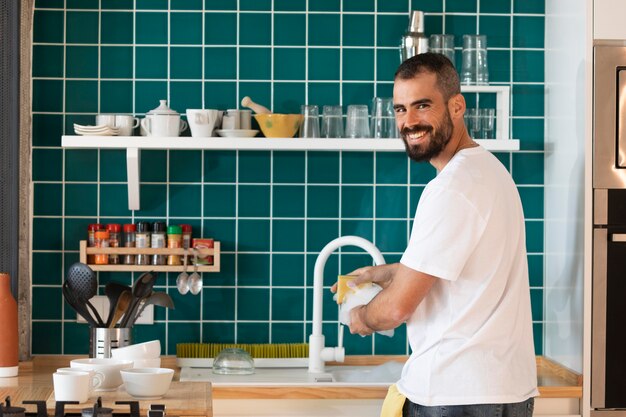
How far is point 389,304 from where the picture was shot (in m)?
2.13

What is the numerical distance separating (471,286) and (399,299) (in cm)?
15

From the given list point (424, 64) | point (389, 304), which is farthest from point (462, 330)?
point (424, 64)

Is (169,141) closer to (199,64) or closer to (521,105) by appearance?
(199,64)

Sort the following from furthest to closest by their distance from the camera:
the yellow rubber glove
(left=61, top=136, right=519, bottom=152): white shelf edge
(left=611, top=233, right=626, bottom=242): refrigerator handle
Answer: (left=61, top=136, right=519, bottom=152): white shelf edge, (left=611, top=233, right=626, bottom=242): refrigerator handle, the yellow rubber glove

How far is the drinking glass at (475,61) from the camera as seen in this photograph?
3336 mm

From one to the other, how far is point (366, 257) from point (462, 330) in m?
1.34

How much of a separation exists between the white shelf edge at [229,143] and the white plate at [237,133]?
0.16 feet

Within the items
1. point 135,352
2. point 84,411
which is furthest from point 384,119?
point 84,411

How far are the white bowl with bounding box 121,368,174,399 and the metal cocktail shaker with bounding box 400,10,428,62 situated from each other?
5.26ft

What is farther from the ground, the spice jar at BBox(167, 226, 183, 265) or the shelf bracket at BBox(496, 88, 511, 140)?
the shelf bracket at BBox(496, 88, 511, 140)

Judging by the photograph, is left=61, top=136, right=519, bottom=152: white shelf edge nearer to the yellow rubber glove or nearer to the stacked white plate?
the stacked white plate

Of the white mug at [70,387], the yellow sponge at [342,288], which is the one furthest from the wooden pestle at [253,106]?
the white mug at [70,387]

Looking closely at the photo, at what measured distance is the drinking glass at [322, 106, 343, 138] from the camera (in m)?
3.28

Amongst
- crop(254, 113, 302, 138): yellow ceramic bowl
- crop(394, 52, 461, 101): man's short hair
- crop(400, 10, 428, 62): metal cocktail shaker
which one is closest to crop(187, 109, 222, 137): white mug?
crop(254, 113, 302, 138): yellow ceramic bowl
